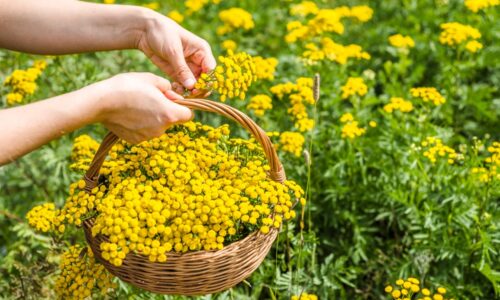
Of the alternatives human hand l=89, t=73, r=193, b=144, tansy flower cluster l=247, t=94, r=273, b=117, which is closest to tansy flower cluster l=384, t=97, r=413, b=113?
tansy flower cluster l=247, t=94, r=273, b=117

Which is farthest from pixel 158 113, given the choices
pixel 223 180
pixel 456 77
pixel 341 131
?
pixel 456 77

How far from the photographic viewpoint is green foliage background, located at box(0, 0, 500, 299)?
9.43 ft

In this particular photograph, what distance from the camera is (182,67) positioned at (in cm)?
219

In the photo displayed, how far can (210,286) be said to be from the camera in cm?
193

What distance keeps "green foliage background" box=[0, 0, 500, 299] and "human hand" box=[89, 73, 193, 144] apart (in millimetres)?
772

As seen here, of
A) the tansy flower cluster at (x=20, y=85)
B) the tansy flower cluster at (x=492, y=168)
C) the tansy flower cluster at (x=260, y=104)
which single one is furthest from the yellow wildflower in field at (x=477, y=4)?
the tansy flower cluster at (x=20, y=85)

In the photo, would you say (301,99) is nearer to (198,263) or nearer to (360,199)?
(360,199)

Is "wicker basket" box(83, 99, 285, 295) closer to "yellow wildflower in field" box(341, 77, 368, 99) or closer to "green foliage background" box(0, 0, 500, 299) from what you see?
"green foliage background" box(0, 0, 500, 299)

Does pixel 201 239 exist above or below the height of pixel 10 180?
above

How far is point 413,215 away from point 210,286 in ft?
4.75

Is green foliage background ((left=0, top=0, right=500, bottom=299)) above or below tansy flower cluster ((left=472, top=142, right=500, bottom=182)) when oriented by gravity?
below

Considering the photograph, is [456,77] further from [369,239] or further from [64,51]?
[64,51]

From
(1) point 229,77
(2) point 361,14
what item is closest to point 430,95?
(1) point 229,77

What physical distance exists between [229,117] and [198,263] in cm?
49
